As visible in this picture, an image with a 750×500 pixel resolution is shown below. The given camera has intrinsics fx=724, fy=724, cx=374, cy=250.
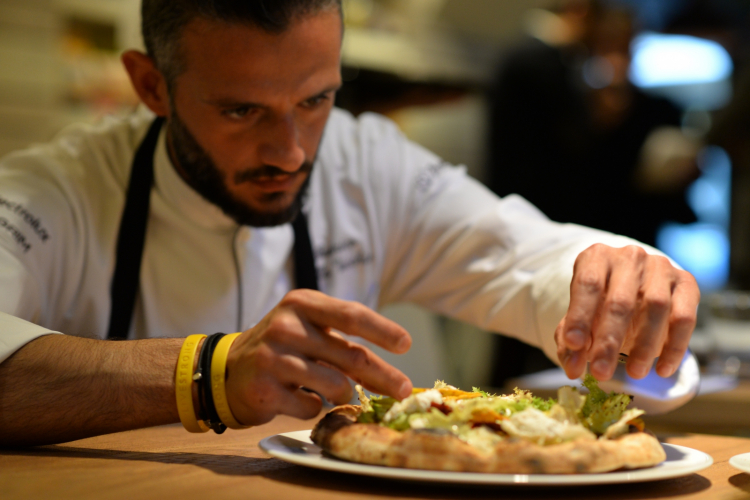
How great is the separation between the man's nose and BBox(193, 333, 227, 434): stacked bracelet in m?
0.46

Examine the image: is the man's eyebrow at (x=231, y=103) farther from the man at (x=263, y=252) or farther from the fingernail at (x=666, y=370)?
the fingernail at (x=666, y=370)

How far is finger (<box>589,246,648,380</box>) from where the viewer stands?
0.78m

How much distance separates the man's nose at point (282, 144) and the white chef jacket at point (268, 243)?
287 millimetres

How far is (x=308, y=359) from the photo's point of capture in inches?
31.7

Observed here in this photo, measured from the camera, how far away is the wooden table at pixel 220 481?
65 cm

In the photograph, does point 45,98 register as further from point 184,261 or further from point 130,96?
point 184,261

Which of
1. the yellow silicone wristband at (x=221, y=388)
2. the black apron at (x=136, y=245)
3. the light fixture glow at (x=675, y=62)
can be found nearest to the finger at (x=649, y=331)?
the yellow silicone wristband at (x=221, y=388)

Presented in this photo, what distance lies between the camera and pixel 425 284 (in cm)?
177

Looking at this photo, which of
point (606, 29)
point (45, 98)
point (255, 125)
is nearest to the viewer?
point (255, 125)

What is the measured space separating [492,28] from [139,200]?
393cm

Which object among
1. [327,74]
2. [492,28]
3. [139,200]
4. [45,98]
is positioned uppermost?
[492,28]

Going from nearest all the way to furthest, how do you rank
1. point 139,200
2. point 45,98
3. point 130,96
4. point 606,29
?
point 139,200
point 45,98
point 130,96
point 606,29

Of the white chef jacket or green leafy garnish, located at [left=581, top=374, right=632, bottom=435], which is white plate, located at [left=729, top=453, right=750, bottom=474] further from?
the white chef jacket

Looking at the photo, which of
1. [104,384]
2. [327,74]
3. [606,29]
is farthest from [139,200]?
[606,29]
